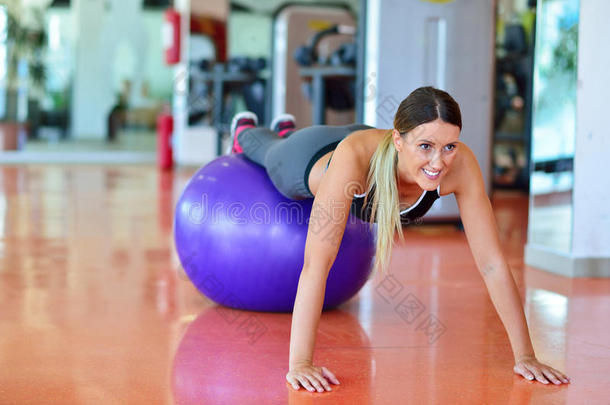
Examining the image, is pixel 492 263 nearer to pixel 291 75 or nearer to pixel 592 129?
pixel 592 129

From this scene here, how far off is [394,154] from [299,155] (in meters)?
0.48

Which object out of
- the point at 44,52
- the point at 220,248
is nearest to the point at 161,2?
the point at 44,52

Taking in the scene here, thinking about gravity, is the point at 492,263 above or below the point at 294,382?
above

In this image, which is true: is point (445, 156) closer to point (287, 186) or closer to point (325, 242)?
point (325, 242)

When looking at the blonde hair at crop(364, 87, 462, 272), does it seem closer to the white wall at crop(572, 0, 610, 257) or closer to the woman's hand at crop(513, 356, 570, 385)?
the woman's hand at crop(513, 356, 570, 385)

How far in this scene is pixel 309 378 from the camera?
1842mm

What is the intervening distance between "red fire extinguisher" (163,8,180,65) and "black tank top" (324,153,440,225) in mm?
8013

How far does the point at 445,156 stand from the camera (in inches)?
71.9

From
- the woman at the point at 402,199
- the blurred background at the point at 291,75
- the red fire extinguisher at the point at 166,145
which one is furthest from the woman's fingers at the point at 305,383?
the red fire extinguisher at the point at 166,145

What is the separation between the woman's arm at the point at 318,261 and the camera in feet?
6.11

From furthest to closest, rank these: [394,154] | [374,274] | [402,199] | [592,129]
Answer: [592,129] < [374,274] < [402,199] < [394,154]

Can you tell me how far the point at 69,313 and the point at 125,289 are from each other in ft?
1.38

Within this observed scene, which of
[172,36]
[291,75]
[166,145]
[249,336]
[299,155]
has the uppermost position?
[172,36]

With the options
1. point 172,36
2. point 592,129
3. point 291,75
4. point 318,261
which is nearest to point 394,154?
point 318,261
